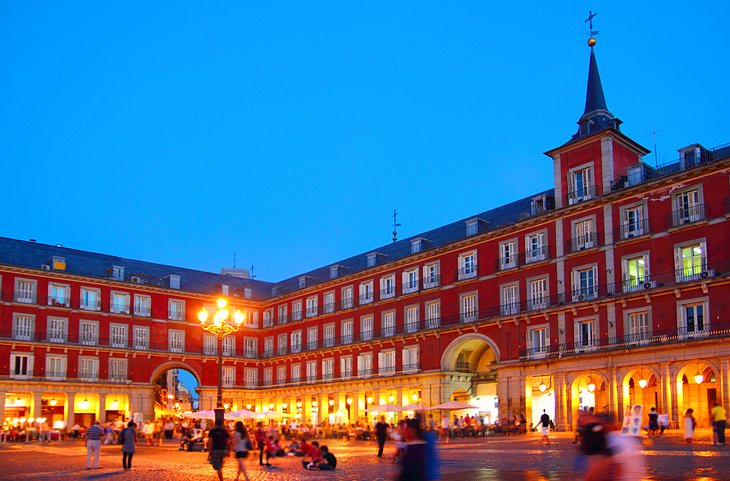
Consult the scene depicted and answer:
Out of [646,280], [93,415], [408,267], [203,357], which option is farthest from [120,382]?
[646,280]

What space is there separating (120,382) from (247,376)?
483 inches

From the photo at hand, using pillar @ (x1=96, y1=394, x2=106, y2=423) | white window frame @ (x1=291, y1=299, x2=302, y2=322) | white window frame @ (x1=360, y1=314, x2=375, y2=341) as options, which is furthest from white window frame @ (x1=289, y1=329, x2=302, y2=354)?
pillar @ (x1=96, y1=394, x2=106, y2=423)

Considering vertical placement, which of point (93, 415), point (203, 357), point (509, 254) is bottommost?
point (93, 415)

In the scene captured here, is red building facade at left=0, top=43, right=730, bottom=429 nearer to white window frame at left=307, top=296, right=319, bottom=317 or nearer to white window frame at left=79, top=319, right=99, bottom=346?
white window frame at left=79, top=319, right=99, bottom=346

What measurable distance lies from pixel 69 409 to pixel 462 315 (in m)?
32.3

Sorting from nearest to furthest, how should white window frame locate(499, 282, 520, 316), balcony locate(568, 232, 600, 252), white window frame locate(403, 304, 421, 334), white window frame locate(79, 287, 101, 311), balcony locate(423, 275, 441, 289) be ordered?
balcony locate(568, 232, 600, 252) → white window frame locate(499, 282, 520, 316) → balcony locate(423, 275, 441, 289) → white window frame locate(403, 304, 421, 334) → white window frame locate(79, 287, 101, 311)

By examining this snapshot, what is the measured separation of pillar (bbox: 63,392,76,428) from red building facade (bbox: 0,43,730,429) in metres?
0.18

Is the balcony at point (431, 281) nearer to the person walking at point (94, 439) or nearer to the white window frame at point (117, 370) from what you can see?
the white window frame at point (117, 370)

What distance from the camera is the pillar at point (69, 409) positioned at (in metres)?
61.1

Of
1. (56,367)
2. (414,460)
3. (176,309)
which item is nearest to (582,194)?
(414,460)

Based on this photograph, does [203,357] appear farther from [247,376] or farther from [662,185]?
[662,185]

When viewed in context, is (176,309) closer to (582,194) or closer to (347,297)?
(347,297)

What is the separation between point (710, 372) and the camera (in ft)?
130

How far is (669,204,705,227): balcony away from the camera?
39.2 m
